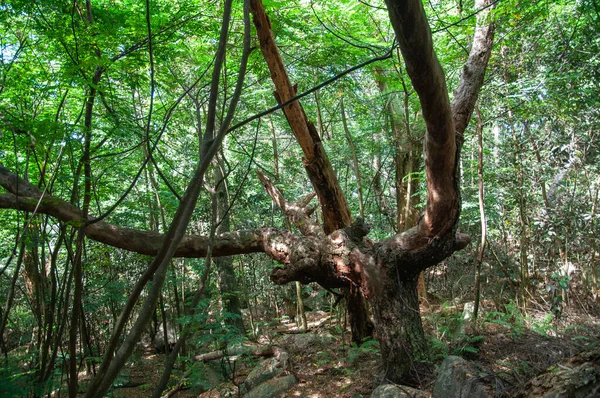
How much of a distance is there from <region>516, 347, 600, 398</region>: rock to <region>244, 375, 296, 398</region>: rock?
121 inches

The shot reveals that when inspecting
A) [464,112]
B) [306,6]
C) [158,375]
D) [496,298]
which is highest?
[306,6]

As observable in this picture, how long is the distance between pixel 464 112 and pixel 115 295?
580cm

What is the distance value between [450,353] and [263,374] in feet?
8.31

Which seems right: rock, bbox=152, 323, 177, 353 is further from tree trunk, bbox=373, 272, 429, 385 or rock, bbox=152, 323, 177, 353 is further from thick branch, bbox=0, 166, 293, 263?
tree trunk, bbox=373, 272, 429, 385

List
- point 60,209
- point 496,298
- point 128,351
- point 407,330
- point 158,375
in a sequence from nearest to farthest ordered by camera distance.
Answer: point 128,351 < point 60,209 < point 407,330 < point 496,298 < point 158,375

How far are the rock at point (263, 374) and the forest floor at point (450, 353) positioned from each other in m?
0.19

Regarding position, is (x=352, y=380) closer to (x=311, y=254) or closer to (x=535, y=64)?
(x=311, y=254)

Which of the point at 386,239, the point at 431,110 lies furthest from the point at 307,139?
the point at 431,110

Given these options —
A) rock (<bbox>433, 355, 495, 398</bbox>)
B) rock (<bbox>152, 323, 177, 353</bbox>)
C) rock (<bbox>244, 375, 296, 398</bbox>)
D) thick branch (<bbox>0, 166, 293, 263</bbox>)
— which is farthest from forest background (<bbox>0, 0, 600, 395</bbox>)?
rock (<bbox>433, 355, 495, 398</bbox>)

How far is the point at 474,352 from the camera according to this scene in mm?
4352

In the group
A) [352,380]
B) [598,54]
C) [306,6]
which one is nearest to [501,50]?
[598,54]

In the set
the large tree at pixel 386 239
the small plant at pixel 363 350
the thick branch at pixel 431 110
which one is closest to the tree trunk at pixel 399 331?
the large tree at pixel 386 239

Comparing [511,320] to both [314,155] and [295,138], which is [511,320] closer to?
[314,155]

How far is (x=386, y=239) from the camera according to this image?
4.53 metres
